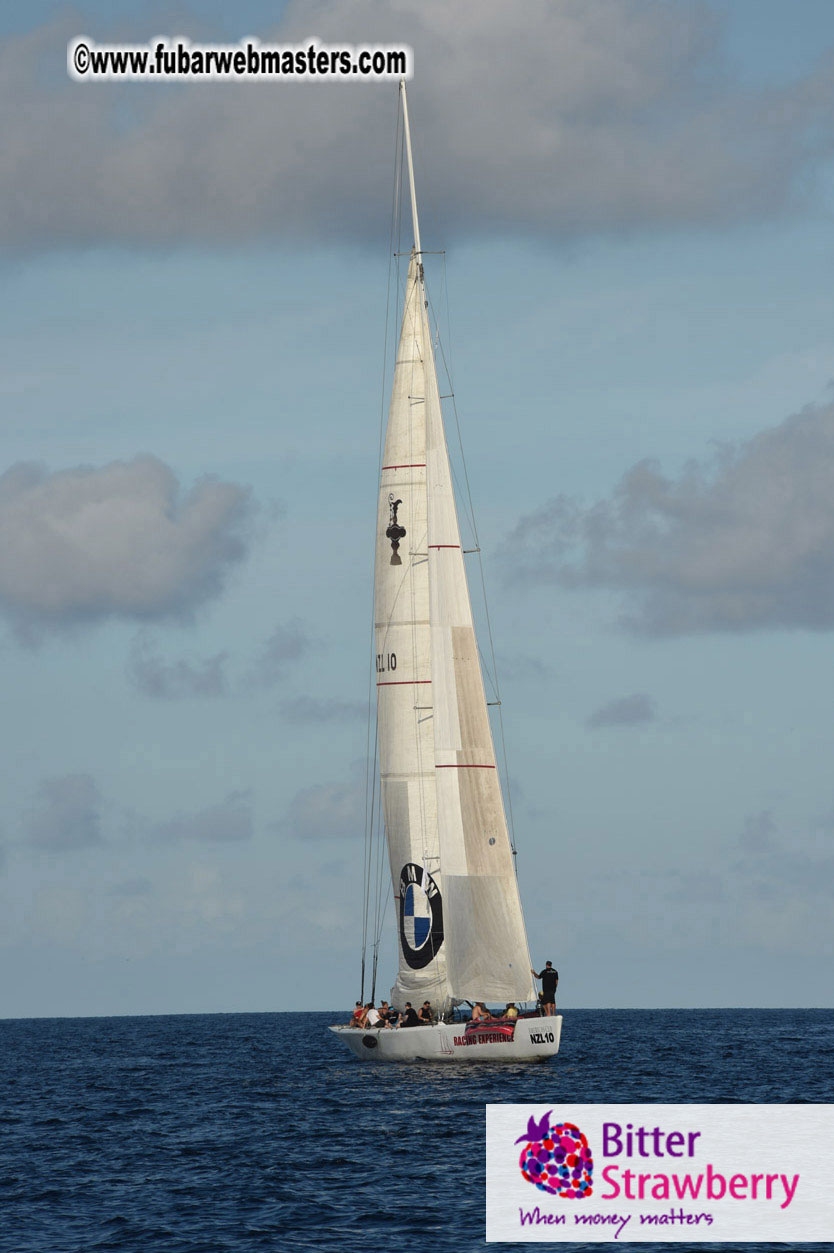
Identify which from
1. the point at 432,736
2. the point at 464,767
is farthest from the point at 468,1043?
the point at 432,736

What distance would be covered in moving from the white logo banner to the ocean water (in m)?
0.56

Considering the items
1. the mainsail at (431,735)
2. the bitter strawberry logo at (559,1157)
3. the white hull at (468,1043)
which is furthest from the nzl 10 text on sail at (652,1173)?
the mainsail at (431,735)

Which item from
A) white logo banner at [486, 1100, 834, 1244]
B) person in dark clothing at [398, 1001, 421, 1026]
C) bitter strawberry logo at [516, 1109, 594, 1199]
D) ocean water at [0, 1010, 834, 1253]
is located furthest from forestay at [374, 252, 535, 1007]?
bitter strawberry logo at [516, 1109, 594, 1199]

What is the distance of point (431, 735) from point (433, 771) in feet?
3.90

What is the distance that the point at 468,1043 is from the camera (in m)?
50.7

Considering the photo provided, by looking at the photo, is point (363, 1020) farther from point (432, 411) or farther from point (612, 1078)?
point (432, 411)

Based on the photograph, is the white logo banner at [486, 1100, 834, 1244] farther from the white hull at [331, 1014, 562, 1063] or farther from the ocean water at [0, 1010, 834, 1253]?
the white hull at [331, 1014, 562, 1063]

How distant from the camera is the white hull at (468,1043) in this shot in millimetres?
50594

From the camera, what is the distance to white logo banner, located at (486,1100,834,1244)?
28.2m

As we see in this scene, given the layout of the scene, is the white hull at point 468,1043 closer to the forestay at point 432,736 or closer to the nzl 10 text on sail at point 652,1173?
the forestay at point 432,736

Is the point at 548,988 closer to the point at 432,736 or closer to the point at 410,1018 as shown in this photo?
the point at 410,1018

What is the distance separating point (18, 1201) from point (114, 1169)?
14.5ft

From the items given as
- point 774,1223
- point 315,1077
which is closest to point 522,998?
point 315,1077

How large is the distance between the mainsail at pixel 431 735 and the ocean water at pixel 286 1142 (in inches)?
139
